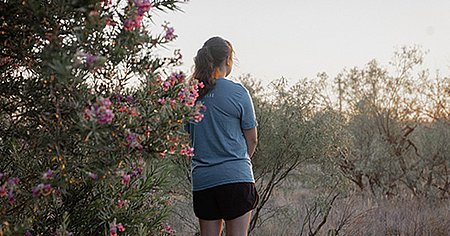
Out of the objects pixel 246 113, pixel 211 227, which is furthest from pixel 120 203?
pixel 246 113

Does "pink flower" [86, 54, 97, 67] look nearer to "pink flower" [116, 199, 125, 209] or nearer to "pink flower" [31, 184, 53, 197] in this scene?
"pink flower" [31, 184, 53, 197]

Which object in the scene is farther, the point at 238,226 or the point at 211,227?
the point at 211,227

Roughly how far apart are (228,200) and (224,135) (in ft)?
1.34

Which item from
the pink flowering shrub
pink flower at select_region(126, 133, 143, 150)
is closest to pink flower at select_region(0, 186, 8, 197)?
the pink flowering shrub

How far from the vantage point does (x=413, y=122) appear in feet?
40.1

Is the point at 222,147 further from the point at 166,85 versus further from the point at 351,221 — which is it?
the point at 351,221

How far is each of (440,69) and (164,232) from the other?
9.93 meters

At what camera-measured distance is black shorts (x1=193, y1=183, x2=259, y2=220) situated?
371 centimetres

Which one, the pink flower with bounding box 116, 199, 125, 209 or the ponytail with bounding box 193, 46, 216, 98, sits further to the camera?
the ponytail with bounding box 193, 46, 216, 98

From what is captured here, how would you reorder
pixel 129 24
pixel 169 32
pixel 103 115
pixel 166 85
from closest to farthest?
pixel 103 115 < pixel 129 24 < pixel 169 32 < pixel 166 85

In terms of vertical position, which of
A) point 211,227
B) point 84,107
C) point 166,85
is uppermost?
point 166,85

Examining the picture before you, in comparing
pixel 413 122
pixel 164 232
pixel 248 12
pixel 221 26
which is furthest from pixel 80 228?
pixel 413 122

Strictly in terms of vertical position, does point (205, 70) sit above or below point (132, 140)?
Answer: above

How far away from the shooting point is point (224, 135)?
3.75 metres
